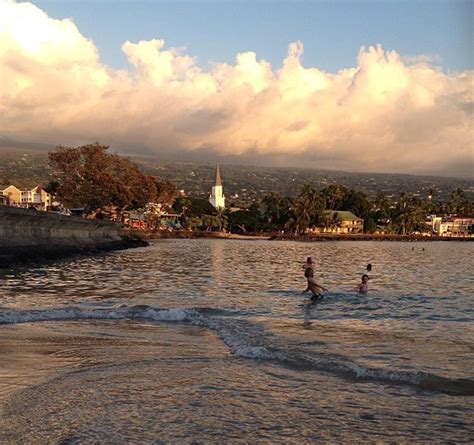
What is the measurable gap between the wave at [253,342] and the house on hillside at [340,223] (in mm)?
161587

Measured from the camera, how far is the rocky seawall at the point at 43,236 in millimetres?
34844

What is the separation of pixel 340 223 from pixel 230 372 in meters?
178

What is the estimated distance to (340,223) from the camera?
7244 inches

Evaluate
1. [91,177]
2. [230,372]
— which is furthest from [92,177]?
[230,372]

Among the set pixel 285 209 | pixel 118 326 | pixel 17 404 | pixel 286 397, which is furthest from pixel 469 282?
pixel 285 209

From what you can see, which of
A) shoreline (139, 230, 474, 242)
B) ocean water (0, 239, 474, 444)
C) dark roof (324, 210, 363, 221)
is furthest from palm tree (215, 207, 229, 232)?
ocean water (0, 239, 474, 444)

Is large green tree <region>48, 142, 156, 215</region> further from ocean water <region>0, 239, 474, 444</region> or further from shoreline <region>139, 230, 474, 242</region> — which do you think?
ocean water <region>0, 239, 474, 444</region>

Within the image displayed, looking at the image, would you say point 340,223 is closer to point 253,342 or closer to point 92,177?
point 92,177

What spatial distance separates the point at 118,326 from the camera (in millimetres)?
13797

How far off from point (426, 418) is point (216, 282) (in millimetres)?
20875

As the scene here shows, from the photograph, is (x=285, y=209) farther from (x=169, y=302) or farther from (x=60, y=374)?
(x=60, y=374)

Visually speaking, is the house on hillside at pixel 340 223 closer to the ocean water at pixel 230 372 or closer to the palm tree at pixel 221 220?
the palm tree at pixel 221 220

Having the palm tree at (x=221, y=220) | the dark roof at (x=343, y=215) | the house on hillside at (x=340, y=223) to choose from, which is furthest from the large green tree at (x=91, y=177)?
the dark roof at (x=343, y=215)

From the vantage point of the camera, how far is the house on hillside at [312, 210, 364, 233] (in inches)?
7084
